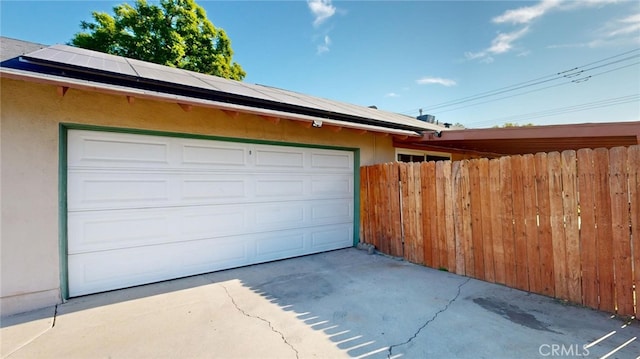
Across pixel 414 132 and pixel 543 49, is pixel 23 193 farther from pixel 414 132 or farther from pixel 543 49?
pixel 543 49

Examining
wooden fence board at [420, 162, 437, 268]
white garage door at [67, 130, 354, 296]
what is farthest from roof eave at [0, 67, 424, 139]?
wooden fence board at [420, 162, 437, 268]

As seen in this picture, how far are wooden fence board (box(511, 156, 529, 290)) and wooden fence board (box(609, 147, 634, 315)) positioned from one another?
0.88 metres

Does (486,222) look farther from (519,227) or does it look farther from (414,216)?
(414,216)

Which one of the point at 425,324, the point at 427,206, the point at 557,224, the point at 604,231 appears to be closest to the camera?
the point at 425,324

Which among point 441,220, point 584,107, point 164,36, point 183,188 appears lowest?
point 441,220

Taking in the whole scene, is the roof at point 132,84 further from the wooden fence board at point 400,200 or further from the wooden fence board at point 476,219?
the wooden fence board at point 476,219

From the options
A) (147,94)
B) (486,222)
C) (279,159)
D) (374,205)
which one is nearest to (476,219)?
(486,222)

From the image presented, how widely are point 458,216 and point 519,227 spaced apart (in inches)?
34.0

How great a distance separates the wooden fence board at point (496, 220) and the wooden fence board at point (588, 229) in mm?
897

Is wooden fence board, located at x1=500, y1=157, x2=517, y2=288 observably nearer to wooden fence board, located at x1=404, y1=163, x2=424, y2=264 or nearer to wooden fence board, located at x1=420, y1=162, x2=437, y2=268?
wooden fence board, located at x1=420, y1=162, x2=437, y2=268

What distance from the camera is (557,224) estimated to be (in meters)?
3.47

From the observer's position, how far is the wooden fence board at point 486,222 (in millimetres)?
4145

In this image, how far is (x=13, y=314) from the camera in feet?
10.5

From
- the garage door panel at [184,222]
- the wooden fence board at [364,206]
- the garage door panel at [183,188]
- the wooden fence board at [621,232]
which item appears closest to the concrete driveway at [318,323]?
the wooden fence board at [621,232]
